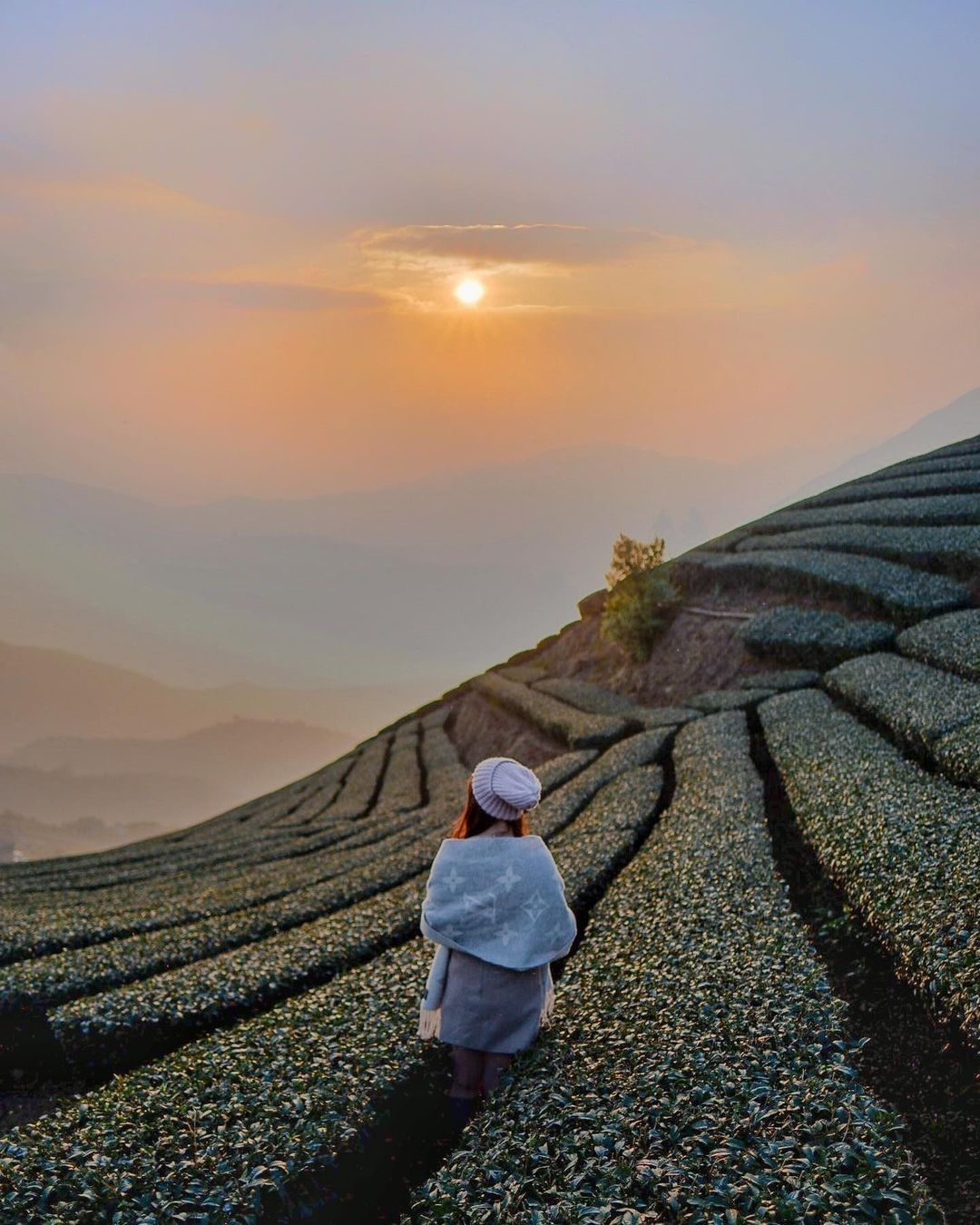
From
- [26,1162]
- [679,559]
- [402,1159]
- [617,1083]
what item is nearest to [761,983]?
[617,1083]

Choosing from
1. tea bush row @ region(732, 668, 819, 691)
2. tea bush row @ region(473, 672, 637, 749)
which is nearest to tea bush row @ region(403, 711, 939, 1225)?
tea bush row @ region(732, 668, 819, 691)

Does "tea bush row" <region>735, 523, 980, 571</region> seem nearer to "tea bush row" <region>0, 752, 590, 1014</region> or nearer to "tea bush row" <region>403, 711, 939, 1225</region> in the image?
"tea bush row" <region>0, 752, 590, 1014</region>

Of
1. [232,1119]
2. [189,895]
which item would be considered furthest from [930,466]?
[232,1119]

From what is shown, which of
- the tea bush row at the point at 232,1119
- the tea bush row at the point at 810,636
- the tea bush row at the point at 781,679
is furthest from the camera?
the tea bush row at the point at 810,636

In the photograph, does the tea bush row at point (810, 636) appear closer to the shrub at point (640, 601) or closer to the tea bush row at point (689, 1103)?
the shrub at point (640, 601)

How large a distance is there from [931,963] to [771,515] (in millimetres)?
35009

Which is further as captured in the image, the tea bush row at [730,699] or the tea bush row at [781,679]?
the tea bush row at [781,679]

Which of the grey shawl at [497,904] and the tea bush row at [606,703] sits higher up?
the grey shawl at [497,904]

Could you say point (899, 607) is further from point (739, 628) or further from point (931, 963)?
point (931, 963)

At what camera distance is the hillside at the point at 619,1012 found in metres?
6.38

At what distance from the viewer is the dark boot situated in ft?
26.9

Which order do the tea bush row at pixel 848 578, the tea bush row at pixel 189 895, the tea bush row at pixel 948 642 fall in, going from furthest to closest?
the tea bush row at pixel 848 578 → the tea bush row at pixel 948 642 → the tea bush row at pixel 189 895

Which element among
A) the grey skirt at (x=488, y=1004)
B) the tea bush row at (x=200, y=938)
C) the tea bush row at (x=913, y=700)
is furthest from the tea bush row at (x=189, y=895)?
the tea bush row at (x=913, y=700)

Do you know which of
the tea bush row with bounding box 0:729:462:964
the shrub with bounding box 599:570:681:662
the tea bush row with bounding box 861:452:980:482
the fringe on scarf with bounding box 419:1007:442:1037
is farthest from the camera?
the tea bush row with bounding box 861:452:980:482
